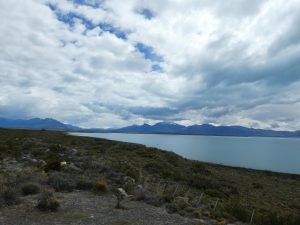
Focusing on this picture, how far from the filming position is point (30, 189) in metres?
11.2

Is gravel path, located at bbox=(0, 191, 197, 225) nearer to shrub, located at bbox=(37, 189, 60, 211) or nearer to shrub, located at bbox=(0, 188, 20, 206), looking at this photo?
shrub, located at bbox=(37, 189, 60, 211)

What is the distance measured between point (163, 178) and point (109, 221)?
1336 centimetres

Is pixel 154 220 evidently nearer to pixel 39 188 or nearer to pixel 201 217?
pixel 201 217

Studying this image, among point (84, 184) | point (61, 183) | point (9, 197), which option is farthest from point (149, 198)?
point (9, 197)

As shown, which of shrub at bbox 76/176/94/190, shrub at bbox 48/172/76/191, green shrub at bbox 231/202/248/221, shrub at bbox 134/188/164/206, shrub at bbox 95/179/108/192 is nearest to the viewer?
green shrub at bbox 231/202/248/221

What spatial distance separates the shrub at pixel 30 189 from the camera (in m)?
11.2

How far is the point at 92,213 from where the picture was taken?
30.0 feet

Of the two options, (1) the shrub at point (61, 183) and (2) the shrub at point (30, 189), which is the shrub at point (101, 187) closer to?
(1) the shrub at point (61, 183)

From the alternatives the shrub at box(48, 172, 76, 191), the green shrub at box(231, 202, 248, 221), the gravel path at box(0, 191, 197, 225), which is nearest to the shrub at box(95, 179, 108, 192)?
the shrub at box(48, 172, 76, 191)

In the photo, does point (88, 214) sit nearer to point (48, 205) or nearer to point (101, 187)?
point (48, 205)

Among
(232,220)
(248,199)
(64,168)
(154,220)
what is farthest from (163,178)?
(154,220)

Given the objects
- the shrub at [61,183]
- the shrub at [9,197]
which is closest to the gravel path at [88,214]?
the shrub at [9,197]

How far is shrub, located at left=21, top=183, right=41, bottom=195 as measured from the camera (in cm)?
1119

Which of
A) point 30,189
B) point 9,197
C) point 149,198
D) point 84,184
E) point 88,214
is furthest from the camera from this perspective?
point 84,184
